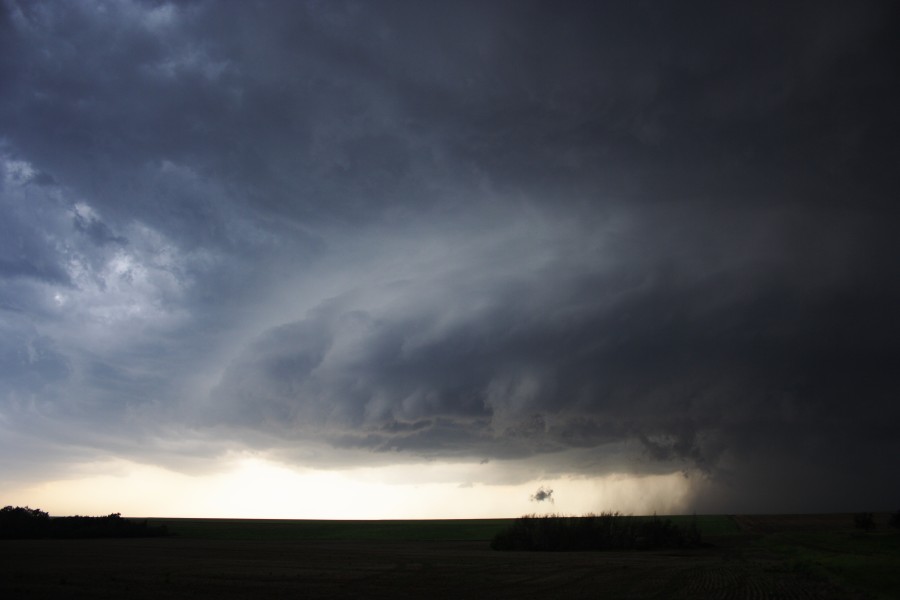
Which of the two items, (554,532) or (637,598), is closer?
(637,598)

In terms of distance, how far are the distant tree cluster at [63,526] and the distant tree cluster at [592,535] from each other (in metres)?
89.0

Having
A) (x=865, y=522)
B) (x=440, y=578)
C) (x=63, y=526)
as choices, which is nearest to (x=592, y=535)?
(x=865, y=522)

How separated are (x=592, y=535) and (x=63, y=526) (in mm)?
113874

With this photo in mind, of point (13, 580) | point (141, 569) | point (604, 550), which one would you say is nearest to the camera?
point (13, 580)

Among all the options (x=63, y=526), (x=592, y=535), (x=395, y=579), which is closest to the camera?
(x=395, y=579)

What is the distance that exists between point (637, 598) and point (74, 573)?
46154 mm

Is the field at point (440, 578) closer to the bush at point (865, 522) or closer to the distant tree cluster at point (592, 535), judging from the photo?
the distant tree cluster at point (592, 535)

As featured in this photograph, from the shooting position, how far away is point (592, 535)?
361 ft

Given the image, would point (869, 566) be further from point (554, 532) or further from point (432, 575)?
point (554, 532)

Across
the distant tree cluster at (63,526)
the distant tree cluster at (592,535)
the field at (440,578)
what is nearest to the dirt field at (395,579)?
the field at (440,578)

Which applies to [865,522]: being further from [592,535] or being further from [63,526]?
[63,526]

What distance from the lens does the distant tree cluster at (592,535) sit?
356 ft

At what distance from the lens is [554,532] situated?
4363 inches

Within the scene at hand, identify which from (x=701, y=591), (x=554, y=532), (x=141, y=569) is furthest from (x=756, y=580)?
(x=554, y=532)
